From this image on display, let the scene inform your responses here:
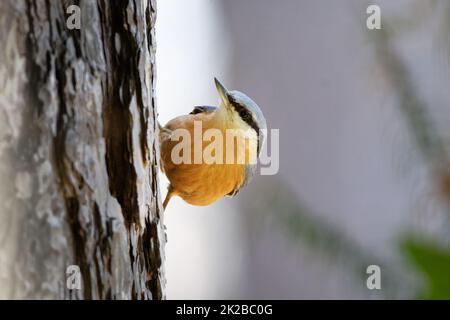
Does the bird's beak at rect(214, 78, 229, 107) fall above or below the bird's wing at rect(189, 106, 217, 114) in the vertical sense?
above

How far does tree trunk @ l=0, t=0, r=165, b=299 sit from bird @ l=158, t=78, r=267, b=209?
2.89 ft

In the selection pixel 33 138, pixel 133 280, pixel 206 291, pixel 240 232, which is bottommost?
pixel 206 291

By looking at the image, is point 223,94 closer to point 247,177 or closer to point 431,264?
point 247,177

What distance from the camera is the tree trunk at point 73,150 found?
1.23 meters

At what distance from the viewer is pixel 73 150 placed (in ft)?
4.31

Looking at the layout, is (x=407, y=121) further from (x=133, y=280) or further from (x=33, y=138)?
(x=33, y=138)

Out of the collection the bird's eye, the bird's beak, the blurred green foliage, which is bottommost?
the blurred green foliage

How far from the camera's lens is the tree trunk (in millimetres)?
1230

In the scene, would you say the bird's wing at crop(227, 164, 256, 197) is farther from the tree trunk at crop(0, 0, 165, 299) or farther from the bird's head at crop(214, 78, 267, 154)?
the tree trunk at crop(0, 0, 165, 299)

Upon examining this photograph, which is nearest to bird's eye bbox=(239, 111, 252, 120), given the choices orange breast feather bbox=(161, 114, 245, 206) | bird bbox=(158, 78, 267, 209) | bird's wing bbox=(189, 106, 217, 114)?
bird bbox=(158, 78, 267, 209)

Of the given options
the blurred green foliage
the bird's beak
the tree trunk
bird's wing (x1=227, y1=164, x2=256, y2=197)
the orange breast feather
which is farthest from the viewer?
bird's wing (x1=227, y1=164, x2=256, y2=197)

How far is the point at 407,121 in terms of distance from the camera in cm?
193
